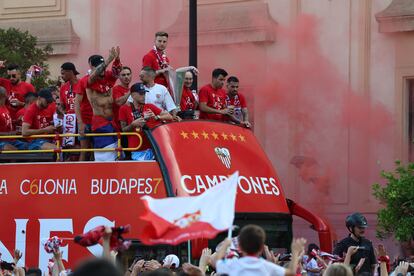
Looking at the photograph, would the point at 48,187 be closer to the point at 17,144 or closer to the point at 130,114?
the point at 17,144

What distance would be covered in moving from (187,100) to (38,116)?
1.90m

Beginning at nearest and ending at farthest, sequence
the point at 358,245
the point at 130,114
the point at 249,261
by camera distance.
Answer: the point at 249,261 → the point at 358,245 → the point at 130,114

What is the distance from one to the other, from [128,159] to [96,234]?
6.70 m

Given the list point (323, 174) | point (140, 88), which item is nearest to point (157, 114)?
point (140, 88)

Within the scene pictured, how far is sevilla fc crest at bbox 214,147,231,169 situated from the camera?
15.4 m

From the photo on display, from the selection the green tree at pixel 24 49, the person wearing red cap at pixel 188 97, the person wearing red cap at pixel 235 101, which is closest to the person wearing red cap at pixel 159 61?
the person wearing red cap at pixel 188 97

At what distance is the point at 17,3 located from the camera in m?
28.8

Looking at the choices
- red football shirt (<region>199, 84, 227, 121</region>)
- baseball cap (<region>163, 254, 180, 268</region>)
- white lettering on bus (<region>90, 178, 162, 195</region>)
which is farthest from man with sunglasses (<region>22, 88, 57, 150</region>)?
baseball cap (<region>163, 254, 180, 268</region>)

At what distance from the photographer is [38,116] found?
1655 cm

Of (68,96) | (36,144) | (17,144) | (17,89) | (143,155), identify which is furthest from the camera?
(17,89)

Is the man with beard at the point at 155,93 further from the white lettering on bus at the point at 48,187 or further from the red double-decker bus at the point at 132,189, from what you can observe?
the white lettering on bus at the point at 48,187

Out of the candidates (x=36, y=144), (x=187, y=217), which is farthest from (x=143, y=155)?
(x=187, y=217)

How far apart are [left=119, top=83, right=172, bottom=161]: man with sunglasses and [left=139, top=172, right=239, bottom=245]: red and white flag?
22.5 ft

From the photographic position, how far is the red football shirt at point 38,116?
16438 millimetres
